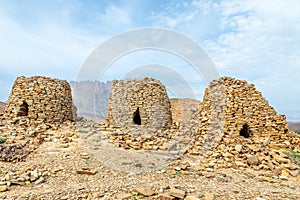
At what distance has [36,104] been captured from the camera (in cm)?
968

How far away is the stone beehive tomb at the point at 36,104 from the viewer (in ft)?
30.9

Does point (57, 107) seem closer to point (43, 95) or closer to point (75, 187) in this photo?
point (43, 95)

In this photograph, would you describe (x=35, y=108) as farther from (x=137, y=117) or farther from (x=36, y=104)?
(x=137, y=117)

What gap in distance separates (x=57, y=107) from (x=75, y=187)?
21.3ft

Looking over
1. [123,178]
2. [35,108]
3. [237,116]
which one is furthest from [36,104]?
[237,116]

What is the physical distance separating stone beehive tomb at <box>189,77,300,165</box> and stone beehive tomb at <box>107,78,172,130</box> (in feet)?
8.42

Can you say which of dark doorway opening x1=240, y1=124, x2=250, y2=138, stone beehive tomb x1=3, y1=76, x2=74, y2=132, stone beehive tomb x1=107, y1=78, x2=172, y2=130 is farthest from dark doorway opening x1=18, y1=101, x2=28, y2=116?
dark doorway opening x1=240, y1=124, x2=250, y2=138

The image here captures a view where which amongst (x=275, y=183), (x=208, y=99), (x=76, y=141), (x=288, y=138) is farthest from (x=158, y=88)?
(x=275, y=183)

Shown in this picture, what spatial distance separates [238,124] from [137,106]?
482 cm

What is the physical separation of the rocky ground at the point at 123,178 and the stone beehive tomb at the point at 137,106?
11.3 ft

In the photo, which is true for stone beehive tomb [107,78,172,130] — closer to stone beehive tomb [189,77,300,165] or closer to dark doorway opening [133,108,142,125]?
dark doorway opening [133,108,142,125]

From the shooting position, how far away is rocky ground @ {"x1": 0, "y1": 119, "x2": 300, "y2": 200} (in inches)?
161

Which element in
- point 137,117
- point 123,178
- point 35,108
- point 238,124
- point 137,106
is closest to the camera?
point 123,178

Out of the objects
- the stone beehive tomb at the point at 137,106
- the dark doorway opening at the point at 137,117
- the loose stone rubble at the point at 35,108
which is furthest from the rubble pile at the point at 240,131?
the loose stone rubble at the point at 35,108
